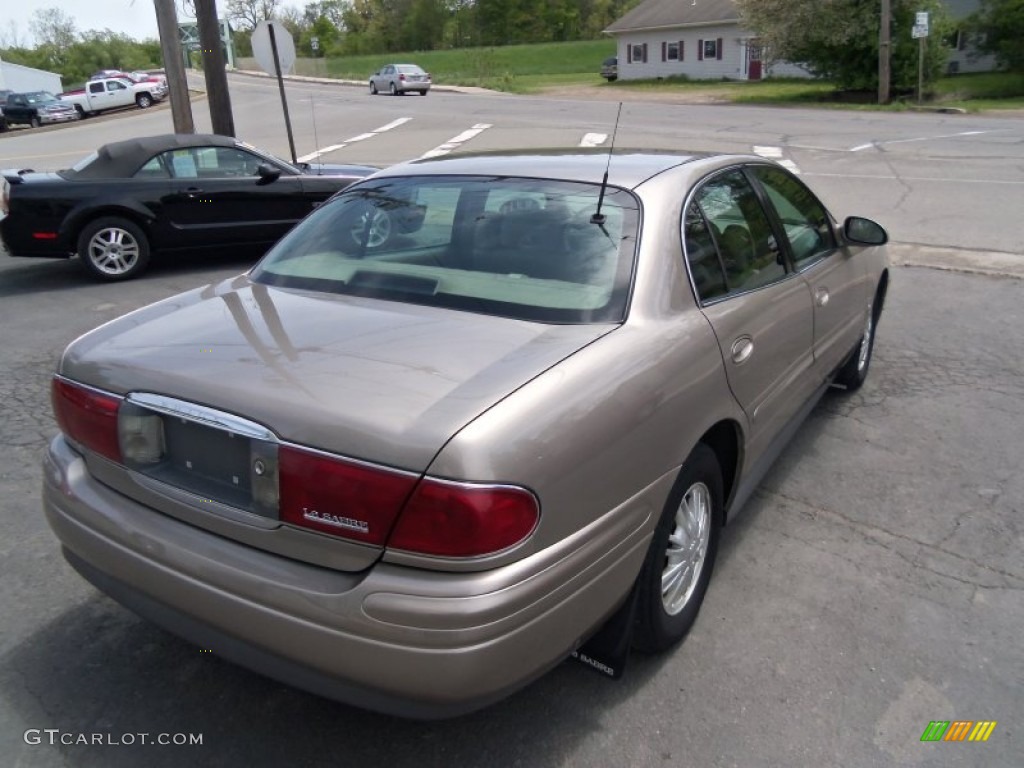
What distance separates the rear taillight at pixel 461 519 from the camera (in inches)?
79.9

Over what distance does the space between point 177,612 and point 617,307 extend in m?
1.54

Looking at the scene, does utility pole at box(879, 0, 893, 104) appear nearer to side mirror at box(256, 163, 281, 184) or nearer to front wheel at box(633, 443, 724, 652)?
side mirror at box(256, 163, 281, 184)

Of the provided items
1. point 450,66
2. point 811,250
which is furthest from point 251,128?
point 450,66

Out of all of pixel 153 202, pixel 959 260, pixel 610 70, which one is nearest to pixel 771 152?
pixel 959 260

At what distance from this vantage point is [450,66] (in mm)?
70375

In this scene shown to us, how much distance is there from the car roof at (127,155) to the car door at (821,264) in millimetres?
6833

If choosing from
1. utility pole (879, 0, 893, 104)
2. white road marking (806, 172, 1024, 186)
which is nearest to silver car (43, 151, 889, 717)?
white road marking (806, 172, 1024, 186)

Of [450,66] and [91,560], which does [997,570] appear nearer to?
[91,560]

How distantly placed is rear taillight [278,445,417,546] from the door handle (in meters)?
1.48

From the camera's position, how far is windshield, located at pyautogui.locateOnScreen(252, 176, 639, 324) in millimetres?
2834

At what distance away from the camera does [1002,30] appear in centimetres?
3816

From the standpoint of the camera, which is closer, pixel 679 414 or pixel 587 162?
pixel 679 414

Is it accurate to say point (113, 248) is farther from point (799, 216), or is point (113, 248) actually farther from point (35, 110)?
point (35, 110)

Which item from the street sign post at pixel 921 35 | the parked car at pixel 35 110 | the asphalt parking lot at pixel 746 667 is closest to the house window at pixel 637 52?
→ the street sign post at pixel 921 35
